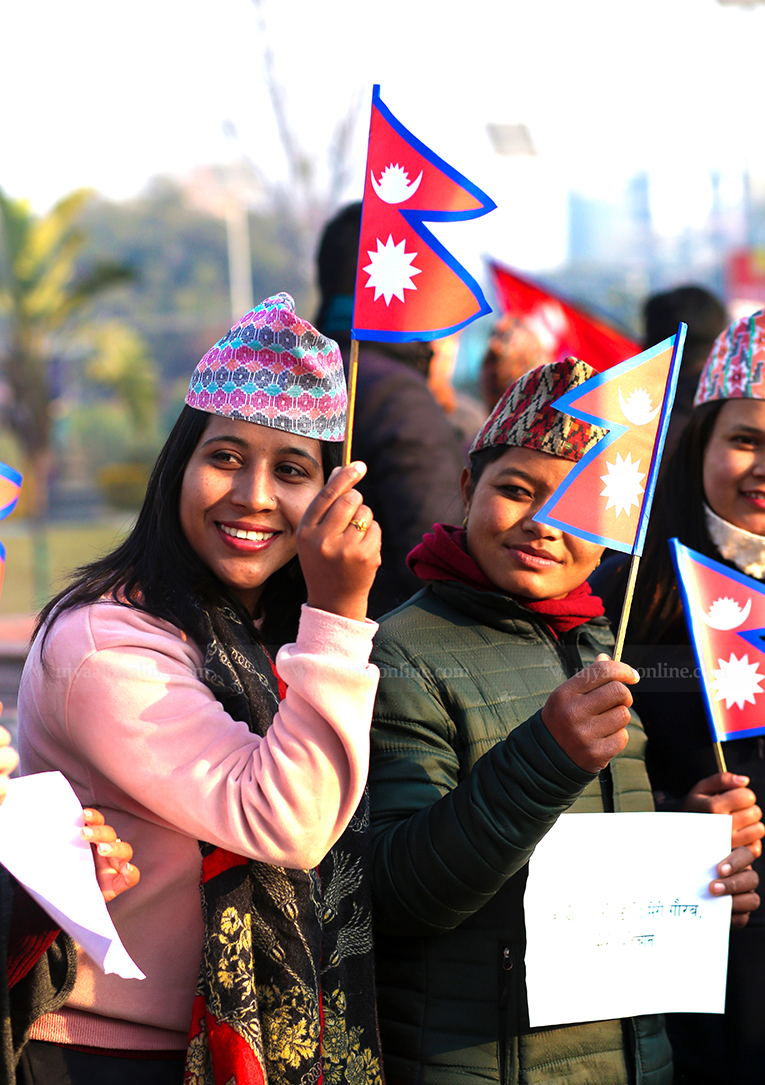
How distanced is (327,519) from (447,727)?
576 mm

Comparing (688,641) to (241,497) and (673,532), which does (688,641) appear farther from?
(241,497)

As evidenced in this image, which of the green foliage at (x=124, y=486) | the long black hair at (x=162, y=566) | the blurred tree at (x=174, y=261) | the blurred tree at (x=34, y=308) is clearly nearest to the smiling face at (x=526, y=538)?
the long black hair at (x=162, y=566)

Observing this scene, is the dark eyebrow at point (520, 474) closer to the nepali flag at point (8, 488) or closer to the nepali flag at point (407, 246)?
the nepali flag at point (407, 246)

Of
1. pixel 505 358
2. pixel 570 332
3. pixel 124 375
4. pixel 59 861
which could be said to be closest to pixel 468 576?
pixel 59 861

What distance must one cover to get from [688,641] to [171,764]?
1416mm

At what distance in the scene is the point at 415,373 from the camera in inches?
144

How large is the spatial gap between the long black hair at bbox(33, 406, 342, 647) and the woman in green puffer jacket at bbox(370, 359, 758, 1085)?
12.5 inches

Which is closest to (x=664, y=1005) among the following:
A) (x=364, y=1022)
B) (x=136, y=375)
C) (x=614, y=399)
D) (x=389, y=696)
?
(x=364, y=1022)

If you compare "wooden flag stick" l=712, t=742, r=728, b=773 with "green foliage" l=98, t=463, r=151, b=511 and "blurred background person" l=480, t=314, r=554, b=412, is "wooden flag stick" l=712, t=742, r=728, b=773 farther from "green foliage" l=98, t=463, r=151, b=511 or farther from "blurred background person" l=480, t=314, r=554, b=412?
"green foliage" l=98, t=463, r=151, b=511

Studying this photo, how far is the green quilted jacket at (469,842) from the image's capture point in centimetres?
183

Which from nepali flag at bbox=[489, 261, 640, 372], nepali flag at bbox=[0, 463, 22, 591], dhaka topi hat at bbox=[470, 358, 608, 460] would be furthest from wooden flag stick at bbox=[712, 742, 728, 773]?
nepali flag at bbox=[489, 261, 640, 372]

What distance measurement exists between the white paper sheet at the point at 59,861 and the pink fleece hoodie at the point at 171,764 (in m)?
0.09

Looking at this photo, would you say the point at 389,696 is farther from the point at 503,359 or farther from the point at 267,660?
the point at 503,359

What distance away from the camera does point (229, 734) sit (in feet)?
5.69
